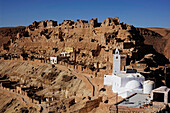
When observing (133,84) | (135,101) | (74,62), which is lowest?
(135,101)

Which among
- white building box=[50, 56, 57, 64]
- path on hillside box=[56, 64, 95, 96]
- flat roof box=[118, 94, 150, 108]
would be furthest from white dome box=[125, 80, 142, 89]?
white building box=[50, 56, 57, 64]

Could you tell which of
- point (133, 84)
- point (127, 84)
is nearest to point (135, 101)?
point (133, 84)

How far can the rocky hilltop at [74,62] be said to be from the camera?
30609 millimetres

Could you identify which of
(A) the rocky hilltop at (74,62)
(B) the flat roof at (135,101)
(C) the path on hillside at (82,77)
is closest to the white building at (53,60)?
(A) the rocky hilltop at (74,62)

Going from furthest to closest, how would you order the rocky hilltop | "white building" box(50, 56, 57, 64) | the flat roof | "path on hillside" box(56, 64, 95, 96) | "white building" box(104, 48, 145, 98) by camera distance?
"white building" box(50, 56, 57, 64) < "path on hillside" box(56, 64, 95, 96) < the rocky hilltop < "white building" box(104, 48, 145, 98) < the flat roof

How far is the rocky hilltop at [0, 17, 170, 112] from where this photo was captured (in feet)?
100

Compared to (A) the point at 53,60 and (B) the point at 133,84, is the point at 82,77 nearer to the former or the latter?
(A) the point at 53,60

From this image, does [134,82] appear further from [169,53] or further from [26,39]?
[169,53]

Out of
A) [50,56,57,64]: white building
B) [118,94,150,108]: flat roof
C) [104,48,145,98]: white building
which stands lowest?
[118,94,150,108]: flat roof

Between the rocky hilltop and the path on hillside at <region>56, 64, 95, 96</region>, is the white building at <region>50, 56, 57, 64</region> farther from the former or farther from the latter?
the path on hillside at <region>56, 64, 95, 96</region>

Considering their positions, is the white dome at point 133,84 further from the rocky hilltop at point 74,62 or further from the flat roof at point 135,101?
the flat roof at point 135,101

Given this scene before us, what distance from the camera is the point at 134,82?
2427 centimetres

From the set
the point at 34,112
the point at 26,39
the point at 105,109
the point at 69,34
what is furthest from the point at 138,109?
the point at 26,39

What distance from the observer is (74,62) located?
144 feet
